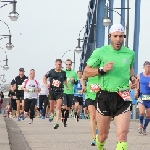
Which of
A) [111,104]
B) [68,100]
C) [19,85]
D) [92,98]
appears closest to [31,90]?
[19,85]

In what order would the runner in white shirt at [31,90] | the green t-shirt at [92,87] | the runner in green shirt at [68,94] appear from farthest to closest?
the runner in white shirt at [31,90]
the runner in green shirt at [68,94]
the green t-shirt at [92,87]

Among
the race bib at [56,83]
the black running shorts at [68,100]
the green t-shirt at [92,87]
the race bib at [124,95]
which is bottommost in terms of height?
the black running shorts at [68,100]

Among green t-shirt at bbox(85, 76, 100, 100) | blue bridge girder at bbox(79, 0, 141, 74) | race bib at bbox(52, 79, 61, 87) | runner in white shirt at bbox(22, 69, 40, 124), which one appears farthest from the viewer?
blue bridge girder at bbox(79, 0, 141, 74)

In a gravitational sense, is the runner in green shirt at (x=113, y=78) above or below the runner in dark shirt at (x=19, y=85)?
above

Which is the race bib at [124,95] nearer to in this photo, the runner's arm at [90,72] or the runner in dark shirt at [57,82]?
the runner's arm at [90,72]

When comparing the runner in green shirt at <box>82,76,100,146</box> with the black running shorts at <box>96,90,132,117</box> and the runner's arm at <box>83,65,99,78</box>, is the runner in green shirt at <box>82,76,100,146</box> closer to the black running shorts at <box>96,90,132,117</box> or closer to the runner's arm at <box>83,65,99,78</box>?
the black running shorts at <box>96,90,132,117</box>

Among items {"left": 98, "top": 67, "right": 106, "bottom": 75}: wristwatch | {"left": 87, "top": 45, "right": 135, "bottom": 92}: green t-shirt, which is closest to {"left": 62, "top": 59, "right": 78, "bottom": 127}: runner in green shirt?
{"left": 87, "top": 45, "right": 135, "bottom": 92}: green t-shirt

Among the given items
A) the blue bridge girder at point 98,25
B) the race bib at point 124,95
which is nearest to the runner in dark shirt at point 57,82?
the race bib at point 124,95

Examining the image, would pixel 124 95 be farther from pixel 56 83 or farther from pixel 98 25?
pixel 98 25

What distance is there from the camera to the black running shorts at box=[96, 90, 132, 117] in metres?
8.48

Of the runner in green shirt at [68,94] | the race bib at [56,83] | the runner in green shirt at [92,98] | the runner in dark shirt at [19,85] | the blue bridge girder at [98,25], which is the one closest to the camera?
the runner in green shirt at [92,98]

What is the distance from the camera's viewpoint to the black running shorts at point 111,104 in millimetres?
8484

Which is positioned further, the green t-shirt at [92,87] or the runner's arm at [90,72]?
the green t-shirt at [92,87]

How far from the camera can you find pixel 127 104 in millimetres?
8500
